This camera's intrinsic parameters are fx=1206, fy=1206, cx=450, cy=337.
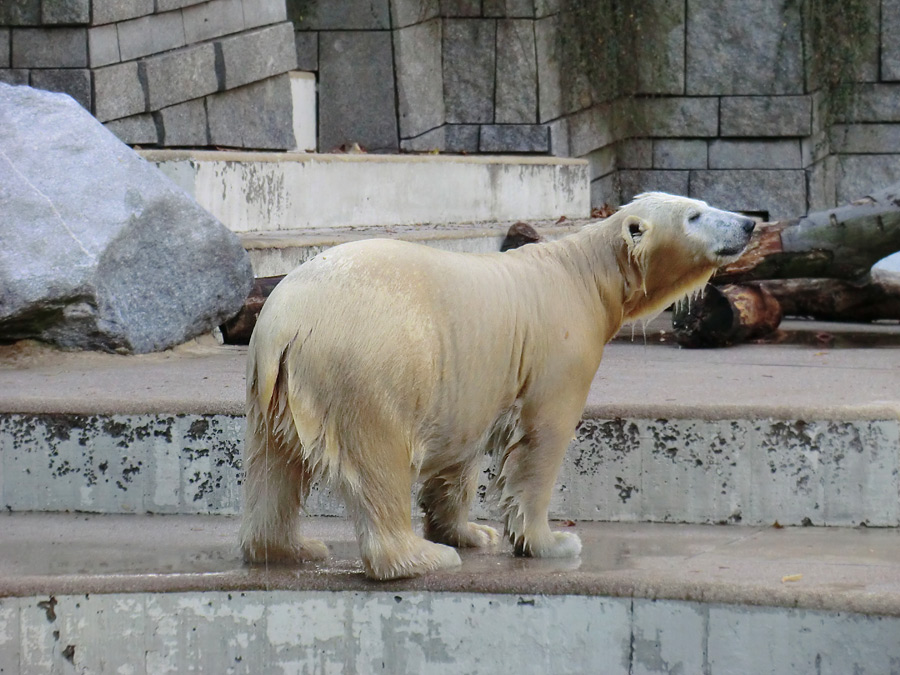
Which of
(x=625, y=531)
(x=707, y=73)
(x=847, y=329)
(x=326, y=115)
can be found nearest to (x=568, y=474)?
(x=625, y=531)

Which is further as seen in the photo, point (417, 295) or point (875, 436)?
point (875, 436)

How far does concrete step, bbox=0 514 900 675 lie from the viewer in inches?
96.6

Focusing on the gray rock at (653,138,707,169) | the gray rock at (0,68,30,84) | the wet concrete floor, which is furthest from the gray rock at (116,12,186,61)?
the gray rock at (653,138,707,169)

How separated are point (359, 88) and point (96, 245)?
17.0ft

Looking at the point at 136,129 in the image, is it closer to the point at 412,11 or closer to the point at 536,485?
the point at 412,11

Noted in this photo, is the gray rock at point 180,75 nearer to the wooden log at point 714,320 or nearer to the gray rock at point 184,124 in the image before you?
the gray rock at point 184,124

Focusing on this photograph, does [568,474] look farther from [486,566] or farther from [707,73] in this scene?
[707,73]

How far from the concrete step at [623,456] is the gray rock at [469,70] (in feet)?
21.3

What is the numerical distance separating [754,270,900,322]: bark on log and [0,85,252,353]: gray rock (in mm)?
2715

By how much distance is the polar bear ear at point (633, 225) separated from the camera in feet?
9.09

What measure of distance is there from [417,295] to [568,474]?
1.02 m

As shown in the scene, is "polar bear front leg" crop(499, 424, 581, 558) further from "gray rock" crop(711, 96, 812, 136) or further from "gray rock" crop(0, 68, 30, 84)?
"gray rock" crop(711, 96, 812, 136)

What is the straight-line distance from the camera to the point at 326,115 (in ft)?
31.3

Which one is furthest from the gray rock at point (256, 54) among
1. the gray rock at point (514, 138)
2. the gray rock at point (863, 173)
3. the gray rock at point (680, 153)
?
the gray rock at point (863, 173)
